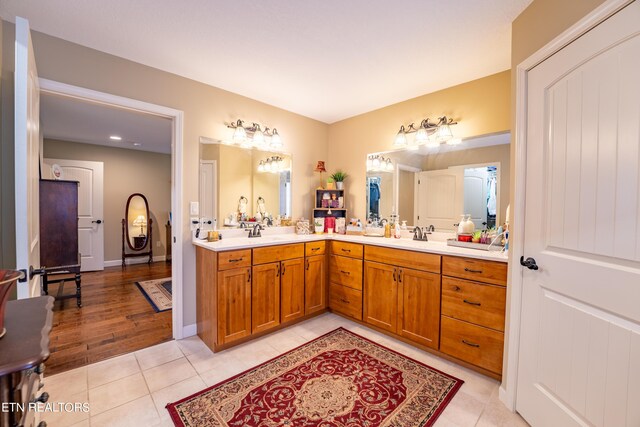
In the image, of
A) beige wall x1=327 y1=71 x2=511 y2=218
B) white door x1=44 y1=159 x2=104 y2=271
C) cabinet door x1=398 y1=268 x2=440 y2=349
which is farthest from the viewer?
white door x1=44 y1=159 x2=104 y2=271

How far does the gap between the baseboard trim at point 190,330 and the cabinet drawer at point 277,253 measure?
37.2 inches

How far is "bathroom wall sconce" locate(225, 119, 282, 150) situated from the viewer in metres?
2.86

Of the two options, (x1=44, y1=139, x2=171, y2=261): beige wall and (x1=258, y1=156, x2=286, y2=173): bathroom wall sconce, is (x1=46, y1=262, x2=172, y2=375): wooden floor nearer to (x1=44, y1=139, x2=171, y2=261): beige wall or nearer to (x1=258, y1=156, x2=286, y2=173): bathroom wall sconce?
(x1=44, y1=139, x2=171, y2=261): beige wall

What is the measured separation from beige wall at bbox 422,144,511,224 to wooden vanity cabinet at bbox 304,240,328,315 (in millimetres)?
1490

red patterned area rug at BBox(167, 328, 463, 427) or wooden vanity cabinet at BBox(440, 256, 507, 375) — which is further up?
wooden vanity cabinet at BBox(440, 256, 507, 375)

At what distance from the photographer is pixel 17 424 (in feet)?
2.29

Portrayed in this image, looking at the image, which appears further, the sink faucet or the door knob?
the sink faucet

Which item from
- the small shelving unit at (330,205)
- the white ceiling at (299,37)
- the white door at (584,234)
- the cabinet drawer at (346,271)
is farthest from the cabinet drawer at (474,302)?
the white ceiling at (299,37)

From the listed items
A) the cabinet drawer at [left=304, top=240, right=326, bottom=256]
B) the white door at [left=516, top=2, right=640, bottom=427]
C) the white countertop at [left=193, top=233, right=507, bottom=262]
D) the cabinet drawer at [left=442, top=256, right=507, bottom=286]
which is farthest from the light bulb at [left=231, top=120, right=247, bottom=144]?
the white door at [left=516, top=2, right=640, bottom=427]

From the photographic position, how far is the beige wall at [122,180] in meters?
5.01

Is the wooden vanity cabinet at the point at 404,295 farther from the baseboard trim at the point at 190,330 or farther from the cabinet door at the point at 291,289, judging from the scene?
the baseboard trim at the point at 190,330

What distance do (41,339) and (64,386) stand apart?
168 centimetres

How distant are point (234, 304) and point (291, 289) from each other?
0.61 m

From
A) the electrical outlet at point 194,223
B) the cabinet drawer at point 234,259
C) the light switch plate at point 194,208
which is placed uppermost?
the light switch plate at point 194,208
